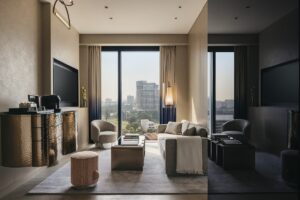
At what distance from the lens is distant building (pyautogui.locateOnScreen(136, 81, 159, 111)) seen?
7.48 meters

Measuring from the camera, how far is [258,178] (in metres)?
0.67

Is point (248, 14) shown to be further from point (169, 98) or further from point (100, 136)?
point (169, 98)

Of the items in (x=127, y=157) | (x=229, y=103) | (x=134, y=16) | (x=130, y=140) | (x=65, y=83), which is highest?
(x=134, y=16)

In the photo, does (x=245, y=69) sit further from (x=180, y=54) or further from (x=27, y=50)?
(x=180, y=54)

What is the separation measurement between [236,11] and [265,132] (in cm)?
39

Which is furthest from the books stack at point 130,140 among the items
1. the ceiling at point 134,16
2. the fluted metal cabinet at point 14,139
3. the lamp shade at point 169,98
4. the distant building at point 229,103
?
the distant building at point 229,103

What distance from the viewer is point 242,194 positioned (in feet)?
2.32

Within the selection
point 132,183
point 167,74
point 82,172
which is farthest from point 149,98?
point 82,172

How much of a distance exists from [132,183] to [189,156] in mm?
1063

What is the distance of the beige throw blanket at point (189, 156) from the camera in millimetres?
3750

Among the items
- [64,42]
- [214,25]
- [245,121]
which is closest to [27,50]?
[64,42]

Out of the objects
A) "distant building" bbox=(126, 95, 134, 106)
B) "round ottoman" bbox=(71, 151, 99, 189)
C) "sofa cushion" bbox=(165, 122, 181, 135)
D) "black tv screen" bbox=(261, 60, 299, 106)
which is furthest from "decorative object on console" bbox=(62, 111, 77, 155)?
"black tv screen" bbox=(261, 60, 299, 106)

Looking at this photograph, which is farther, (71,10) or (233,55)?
(71,10)

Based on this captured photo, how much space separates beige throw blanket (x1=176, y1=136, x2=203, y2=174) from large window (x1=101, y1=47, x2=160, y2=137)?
12.0ft
